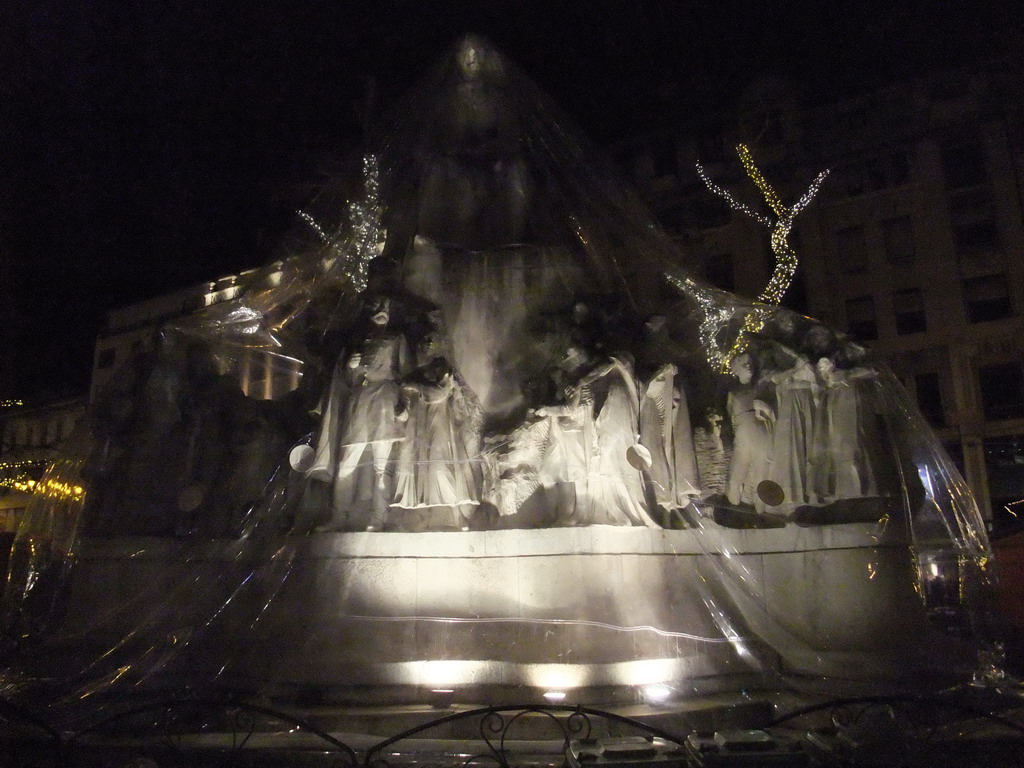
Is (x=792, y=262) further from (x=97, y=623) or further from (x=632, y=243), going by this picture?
(x=97, y=623)

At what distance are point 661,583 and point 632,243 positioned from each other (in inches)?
198

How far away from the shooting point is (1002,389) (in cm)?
3322

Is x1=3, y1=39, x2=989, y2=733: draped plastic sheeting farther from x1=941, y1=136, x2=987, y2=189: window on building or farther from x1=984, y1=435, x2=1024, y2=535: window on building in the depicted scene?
x1=941, y1=136, x2=987, y2=189: window on building

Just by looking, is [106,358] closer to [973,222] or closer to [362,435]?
[362,435]

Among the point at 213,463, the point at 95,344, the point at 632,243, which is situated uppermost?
the point at 95,344

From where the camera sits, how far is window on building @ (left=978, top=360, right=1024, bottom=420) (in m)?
32.7

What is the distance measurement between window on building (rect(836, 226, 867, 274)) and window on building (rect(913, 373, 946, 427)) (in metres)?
5.12

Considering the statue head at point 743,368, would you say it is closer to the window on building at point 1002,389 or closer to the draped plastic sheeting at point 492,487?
the draped plastic sheeting at point 492,487

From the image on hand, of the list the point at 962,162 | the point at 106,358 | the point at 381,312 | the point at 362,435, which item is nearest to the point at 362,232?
the point at 381,312

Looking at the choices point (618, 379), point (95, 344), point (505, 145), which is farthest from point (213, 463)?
point (95, 344)

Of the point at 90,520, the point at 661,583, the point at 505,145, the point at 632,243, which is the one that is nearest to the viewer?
the point at 661,583

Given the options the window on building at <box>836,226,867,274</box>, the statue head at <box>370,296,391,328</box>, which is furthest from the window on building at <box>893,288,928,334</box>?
the statue head at <box>370,296,391,328</box>

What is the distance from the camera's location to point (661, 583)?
32.2 ft

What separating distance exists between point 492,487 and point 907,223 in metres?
31.2
